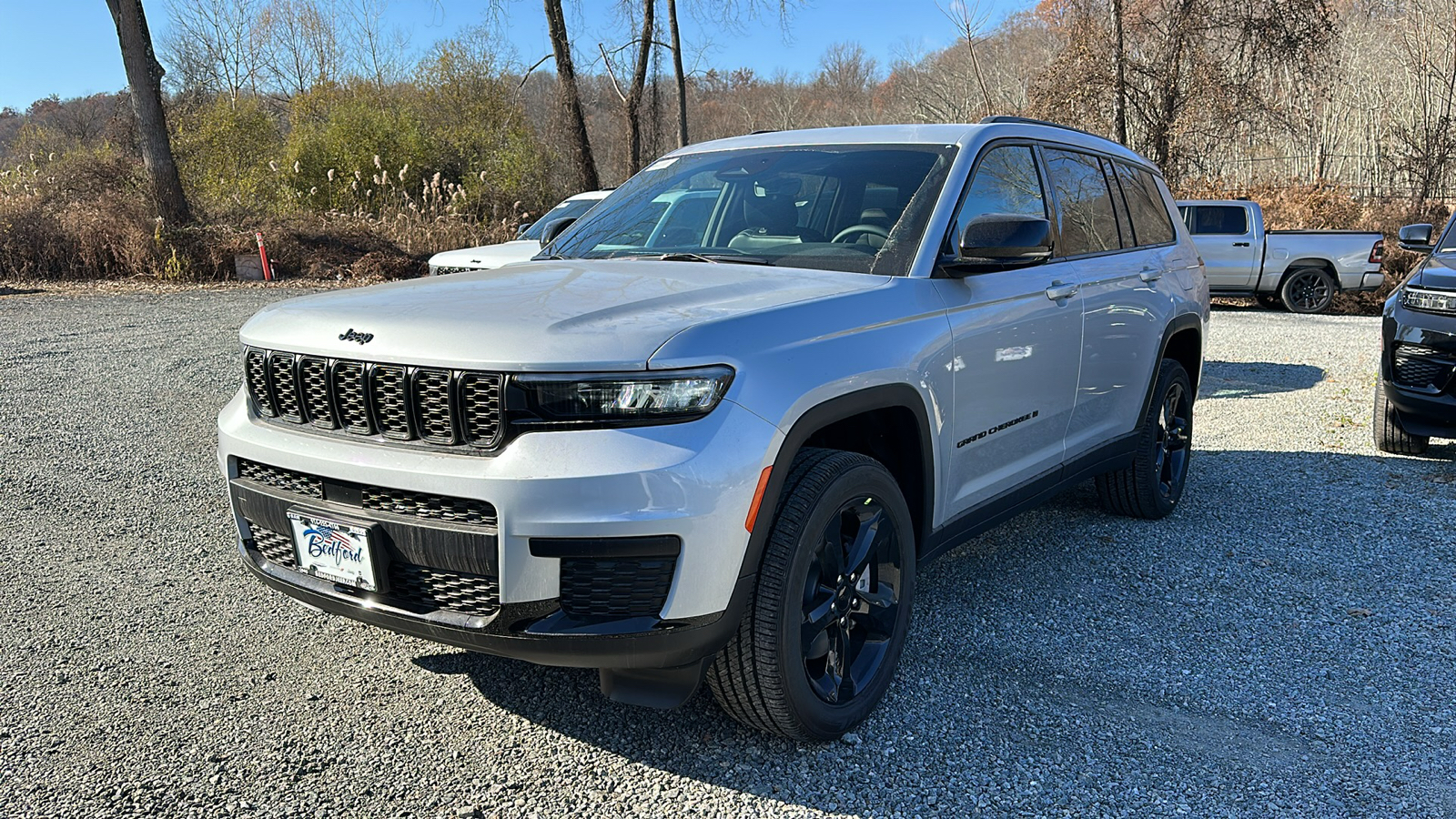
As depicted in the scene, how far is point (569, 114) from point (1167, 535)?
20.4 metres

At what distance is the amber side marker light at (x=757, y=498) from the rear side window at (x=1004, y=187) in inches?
52.9

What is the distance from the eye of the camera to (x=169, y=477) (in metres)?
5.54

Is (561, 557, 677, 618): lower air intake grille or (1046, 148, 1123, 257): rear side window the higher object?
(1046, 148, 1123, 257): rear side window

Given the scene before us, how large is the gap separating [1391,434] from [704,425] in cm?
590

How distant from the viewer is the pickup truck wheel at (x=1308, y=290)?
15336mm

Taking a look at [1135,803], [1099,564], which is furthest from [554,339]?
[1099,564]

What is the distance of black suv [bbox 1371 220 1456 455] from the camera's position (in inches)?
227

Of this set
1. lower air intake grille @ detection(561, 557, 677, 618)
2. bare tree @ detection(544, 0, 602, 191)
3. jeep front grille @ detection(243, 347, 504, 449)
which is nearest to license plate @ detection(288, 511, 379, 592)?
jeep front grille @ detection(243, 347, 504, 449)

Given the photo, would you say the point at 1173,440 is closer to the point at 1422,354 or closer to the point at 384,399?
the point at 1422,354

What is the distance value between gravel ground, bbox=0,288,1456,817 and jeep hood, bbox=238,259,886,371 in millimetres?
1151

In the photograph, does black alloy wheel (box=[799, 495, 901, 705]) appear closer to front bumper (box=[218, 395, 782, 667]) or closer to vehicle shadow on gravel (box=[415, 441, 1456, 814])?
vehicle shadow on gravel (box=[415, 441, 1456, 814])

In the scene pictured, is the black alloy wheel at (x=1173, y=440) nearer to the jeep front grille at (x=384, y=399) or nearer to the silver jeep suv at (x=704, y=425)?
the silver jeep suv at (x=704, y=425)

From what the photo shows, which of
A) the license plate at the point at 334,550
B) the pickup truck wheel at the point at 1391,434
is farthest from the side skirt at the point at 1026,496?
the pickup truck wheel at the point at 1391,434

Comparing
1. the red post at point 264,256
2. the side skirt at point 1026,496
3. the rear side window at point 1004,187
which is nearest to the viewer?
the side skirt at point 1026,496
